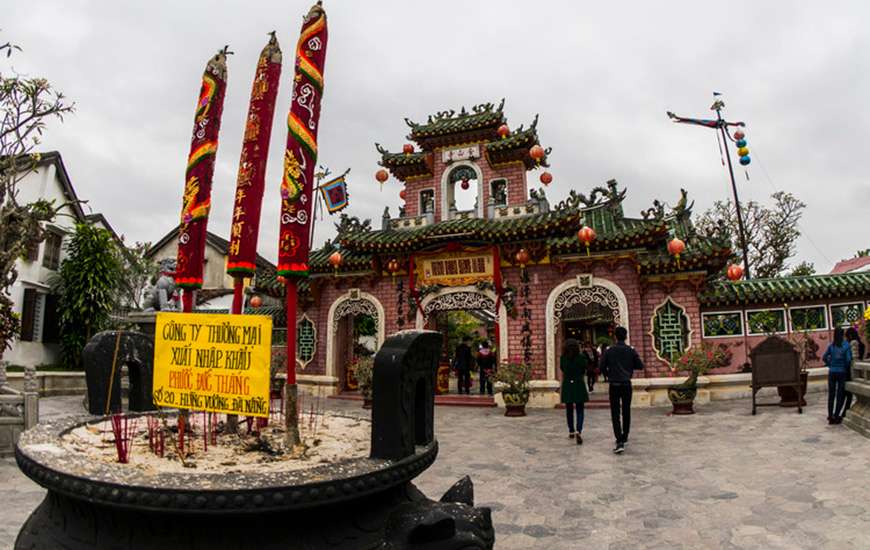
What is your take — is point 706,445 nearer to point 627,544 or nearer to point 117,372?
point 627,544

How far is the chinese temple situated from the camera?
38.7ft

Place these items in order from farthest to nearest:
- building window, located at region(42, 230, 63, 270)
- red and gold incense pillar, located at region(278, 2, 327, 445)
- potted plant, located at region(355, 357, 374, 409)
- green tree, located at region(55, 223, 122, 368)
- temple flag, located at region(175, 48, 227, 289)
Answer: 1. building window, located at region(42, 230, 63, 270)
2. green tree, located at region(55, 223, 122, 368)
3. potted plant, located at region(355, 357, 374, 409)
4. temple flag, located at region(175, 48, 227, 289)
5. red and gold incense pillar, located at region(278, 2, 327, 445)

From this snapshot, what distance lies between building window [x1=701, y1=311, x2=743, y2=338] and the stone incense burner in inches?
477

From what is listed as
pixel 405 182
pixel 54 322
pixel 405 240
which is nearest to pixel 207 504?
pixel 405 240

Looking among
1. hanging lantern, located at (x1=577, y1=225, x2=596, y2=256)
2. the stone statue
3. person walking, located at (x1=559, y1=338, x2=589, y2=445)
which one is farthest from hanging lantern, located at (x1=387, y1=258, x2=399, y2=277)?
person walking, located at (x1=559, y1=338, x2=589, y2=445)

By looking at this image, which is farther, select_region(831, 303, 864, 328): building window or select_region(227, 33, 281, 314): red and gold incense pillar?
select_region(831, 303, 864, 328): building window

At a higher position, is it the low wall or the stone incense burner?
the stone incense burner

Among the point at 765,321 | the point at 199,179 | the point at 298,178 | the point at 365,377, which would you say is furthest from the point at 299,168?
the point at 765,321

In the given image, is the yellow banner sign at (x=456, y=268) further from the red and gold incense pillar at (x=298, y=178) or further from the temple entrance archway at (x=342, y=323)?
the red and gold incense pillar at (x=298, y=178)

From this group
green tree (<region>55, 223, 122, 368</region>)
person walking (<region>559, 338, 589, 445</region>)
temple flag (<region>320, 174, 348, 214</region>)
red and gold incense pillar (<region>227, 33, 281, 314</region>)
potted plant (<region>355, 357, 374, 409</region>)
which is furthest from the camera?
green tree (<region>55, 223, 122, 368</region>)

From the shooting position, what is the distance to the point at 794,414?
29.3ft

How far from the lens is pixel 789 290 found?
1199 cm

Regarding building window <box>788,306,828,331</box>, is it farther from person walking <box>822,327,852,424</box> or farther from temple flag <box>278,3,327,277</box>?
temple flag <box>278,3,327,277</box>

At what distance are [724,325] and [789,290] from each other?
166cm
